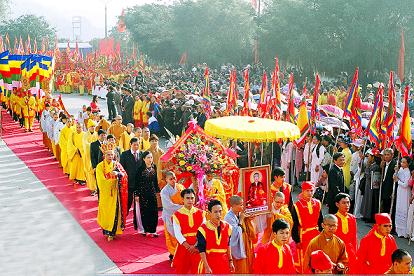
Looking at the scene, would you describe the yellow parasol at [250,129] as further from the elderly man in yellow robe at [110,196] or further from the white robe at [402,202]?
the white robe at [402,202]

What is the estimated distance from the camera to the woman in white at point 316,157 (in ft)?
37.1

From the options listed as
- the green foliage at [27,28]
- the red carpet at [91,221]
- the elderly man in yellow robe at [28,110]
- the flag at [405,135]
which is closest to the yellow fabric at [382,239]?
the red carpet at [91,221]

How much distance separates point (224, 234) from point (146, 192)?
3152mm

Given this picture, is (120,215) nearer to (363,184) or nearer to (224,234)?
(224,234)

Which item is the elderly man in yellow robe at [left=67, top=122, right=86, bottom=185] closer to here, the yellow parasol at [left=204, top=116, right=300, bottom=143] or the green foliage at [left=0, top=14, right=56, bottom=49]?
the yellow parasol at [left=204, top=116, right=300, bottom=143]

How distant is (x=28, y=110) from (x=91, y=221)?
10.1 m

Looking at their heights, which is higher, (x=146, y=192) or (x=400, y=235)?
(x=146, y=192)

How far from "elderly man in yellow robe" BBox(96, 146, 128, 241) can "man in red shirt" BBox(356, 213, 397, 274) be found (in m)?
3.99

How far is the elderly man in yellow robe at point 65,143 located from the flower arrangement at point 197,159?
5787 mm

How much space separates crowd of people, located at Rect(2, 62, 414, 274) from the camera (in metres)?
6.02

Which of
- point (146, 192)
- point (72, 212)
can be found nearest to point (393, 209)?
point (146, 192)

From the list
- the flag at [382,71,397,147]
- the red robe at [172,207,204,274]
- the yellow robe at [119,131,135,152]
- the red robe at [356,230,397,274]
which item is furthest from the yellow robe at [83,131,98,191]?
the red robe at [356,230,397,274]

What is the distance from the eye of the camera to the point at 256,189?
7.14m

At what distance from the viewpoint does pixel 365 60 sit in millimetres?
25688
